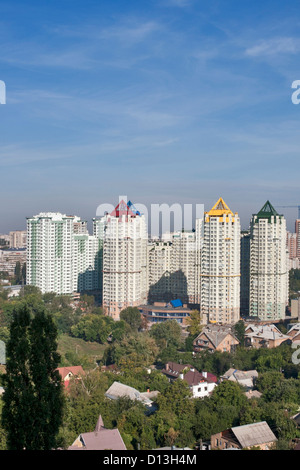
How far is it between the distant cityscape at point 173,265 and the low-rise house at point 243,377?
3.68 meters

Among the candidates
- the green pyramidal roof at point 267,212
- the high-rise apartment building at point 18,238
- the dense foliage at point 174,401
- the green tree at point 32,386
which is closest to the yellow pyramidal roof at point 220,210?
the green pyramidal roof at point 267,212

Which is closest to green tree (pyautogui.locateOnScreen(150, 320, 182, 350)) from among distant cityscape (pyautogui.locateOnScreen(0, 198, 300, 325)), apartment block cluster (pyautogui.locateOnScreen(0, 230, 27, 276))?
distant cityscape (pyautogui.locateOnScreen(0, 198, 300, 325))

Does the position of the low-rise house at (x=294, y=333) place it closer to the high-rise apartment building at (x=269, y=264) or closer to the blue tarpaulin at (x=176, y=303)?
the high-rise apartment building at (x=269, y=264)

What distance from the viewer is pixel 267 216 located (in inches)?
523

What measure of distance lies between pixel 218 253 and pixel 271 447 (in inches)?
287

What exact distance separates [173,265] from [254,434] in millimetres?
9997

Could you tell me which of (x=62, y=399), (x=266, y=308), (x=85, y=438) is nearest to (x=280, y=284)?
(x=266, y=308)

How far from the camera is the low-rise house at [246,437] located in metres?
5.30

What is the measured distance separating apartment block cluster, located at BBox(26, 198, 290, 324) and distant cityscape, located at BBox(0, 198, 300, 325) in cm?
2

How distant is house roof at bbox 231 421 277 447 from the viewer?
530 cm

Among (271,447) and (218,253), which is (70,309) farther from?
(271,447)

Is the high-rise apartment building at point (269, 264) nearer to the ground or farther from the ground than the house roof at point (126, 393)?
farther from the ground
